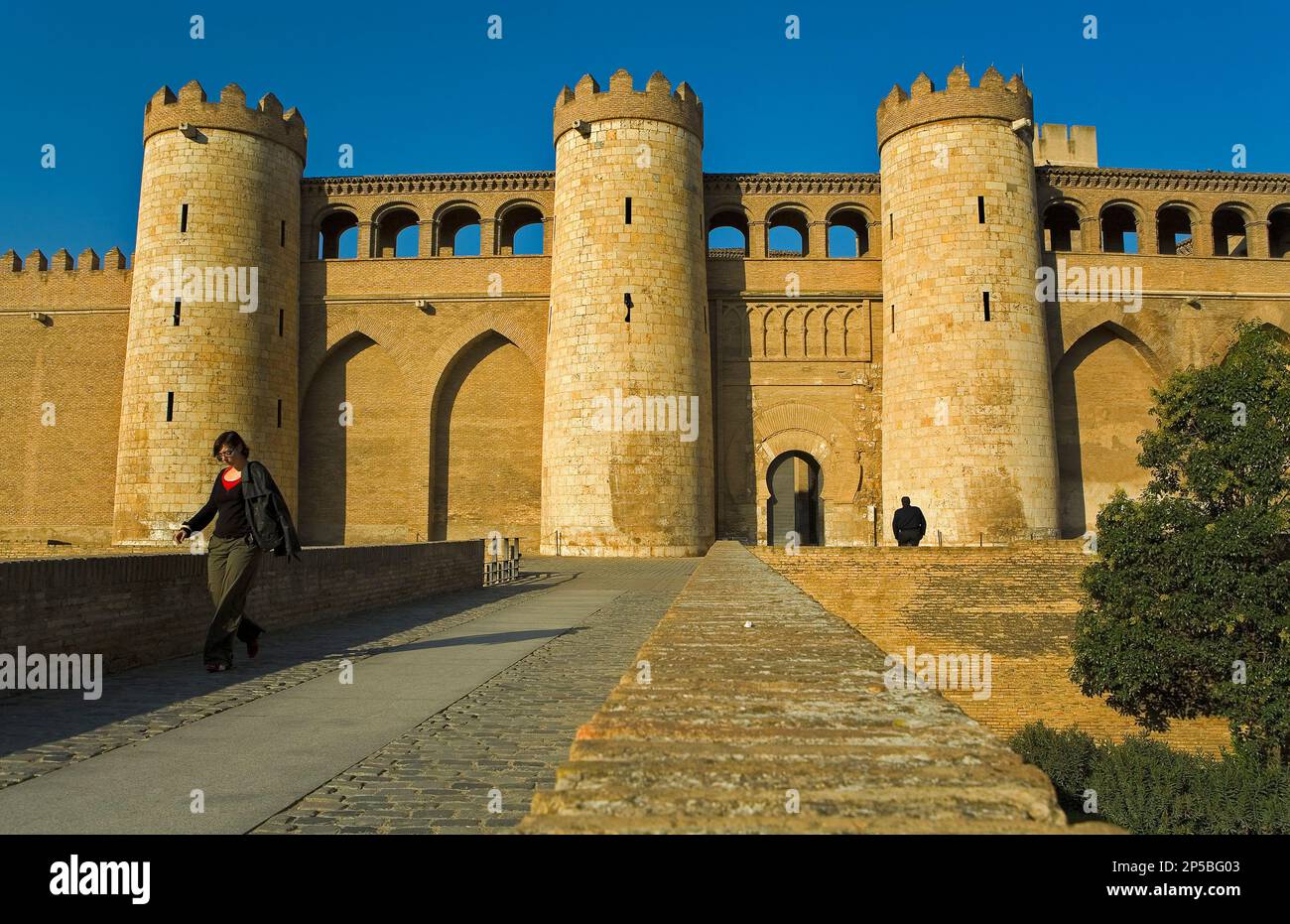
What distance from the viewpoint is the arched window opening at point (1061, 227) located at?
2634 cm

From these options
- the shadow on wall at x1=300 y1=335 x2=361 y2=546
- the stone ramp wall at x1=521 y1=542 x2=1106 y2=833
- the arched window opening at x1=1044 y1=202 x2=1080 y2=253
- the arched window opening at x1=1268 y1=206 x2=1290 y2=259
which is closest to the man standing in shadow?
the arched window opening at x1=1044 y1=202 x2=1080 y2=253

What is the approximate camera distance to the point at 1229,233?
96.0ft

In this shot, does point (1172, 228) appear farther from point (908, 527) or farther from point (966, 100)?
point (908, 527)

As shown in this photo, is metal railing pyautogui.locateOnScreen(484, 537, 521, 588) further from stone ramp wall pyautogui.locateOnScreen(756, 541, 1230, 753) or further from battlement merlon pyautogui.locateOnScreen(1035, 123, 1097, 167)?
battlement merlon pyautogui.locateOnScreen(1035, 123, 1097, 167)

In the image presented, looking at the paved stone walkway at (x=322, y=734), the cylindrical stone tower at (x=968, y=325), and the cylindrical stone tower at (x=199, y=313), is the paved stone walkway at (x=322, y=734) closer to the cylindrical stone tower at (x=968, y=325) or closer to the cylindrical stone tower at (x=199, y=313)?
the cylindrical stone tower at (x=968, y=325)

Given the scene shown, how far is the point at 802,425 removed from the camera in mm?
24703

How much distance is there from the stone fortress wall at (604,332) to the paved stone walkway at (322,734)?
1559 centimetres

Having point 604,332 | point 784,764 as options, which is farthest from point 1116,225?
point 784,764

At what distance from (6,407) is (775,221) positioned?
70.8ft

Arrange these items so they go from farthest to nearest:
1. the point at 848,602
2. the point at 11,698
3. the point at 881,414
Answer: the point at 881,414 → the point at 848,602 → the point at 11,698

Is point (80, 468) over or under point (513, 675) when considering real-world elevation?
over
